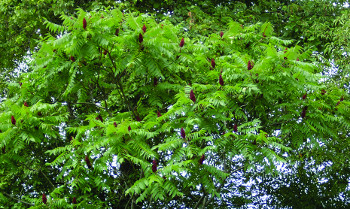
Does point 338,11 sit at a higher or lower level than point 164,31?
higher

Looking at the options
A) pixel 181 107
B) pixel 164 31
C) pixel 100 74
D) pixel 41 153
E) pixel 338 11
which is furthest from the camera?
pixel 338 11

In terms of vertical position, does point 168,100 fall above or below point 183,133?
above

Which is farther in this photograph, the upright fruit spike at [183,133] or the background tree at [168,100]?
the background tree at [168,100]

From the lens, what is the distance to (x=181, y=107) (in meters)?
6.22

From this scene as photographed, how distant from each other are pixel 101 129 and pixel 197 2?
Result: 22.0ft

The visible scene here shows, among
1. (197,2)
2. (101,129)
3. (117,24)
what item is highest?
(197,2)

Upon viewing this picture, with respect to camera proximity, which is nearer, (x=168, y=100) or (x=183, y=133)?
(x=183, y=133)

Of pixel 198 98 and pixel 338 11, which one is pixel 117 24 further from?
pixel 338 11

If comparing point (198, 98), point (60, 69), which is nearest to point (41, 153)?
point (60, 69)

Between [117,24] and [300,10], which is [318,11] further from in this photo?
[117,24]

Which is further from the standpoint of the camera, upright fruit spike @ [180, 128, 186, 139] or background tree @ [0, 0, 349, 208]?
background tree @ [0, 0, 349, 208]

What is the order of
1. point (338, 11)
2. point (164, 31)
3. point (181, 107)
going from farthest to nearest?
point (338, 11), point (164, 31), point (181, 107)

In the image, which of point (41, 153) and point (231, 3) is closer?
point (41, 153)

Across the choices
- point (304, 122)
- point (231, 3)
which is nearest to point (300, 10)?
point (231, 3)
